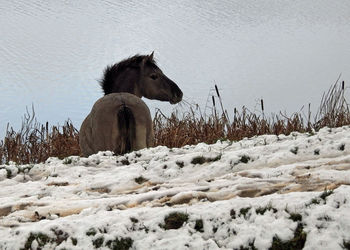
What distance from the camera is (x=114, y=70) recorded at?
893cm

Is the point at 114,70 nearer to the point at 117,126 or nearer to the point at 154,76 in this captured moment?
the point at 154,76

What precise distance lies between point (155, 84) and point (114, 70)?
2.33 feet

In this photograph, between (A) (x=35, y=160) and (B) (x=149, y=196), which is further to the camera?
(A) (x=35, y=160)

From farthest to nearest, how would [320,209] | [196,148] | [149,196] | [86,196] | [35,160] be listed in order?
1. [35,160]
2. [196,148]
3. [86,196]
4. [149,196]
5. [320,209]

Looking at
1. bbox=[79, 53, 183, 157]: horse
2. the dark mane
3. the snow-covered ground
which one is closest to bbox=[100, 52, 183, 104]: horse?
the dark mane

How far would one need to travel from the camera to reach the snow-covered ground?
250 centimetres

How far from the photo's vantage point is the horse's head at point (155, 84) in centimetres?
902

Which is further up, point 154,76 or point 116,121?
point 154,76

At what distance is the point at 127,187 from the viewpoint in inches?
145

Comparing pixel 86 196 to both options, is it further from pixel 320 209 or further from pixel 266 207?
pixel 320 209

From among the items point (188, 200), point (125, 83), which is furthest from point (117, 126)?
point (188, 200)

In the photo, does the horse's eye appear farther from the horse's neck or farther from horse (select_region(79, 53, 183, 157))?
horse (select_region(79, 53, 183, 157))

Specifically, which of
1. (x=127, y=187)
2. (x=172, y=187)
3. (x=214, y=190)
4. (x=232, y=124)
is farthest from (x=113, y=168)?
(x=232, y=124)

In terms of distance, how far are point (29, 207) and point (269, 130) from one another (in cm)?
783
